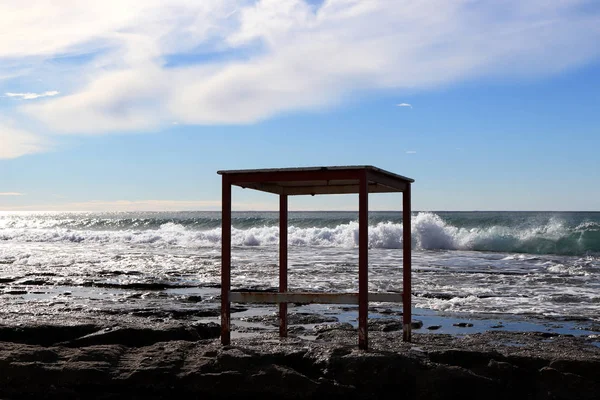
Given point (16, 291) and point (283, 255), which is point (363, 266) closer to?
point (283, 255)

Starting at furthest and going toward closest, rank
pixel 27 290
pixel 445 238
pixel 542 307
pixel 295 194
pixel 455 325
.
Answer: pixel 445 238
pixel 27 290
pixel 542 307
pixel 455 325
pixel 295 194

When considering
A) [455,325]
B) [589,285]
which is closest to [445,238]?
[589,285]

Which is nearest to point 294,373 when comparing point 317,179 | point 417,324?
point 317,179

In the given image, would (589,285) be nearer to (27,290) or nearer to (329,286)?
(329,286)

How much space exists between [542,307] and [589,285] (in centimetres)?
441

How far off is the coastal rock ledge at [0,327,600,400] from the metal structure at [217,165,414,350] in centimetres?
46

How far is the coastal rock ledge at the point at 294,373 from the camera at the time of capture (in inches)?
224

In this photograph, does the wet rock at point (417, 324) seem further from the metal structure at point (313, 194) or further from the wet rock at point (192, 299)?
the wet rock at point (192, 299)

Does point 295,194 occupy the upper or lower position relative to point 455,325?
upper

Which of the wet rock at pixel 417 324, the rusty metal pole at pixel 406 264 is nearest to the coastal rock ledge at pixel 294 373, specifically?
the rusty metal pole at pixel 406 264

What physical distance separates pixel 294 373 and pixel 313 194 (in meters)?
2.70

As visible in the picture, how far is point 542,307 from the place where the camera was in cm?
1162

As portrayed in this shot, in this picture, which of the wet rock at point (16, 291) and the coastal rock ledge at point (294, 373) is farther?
the wet rock at point (16, 291)

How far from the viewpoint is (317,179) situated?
630 centimetres
